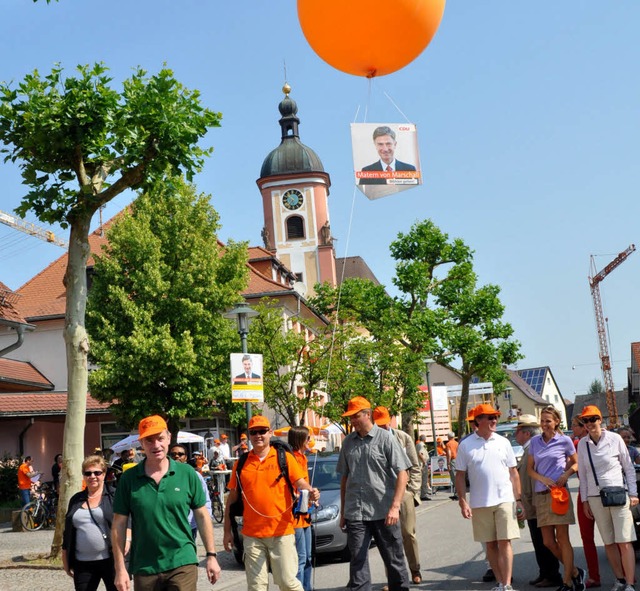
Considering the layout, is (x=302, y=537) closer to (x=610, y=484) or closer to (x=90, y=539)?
(x=90, y=539)

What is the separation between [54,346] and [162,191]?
3098cm

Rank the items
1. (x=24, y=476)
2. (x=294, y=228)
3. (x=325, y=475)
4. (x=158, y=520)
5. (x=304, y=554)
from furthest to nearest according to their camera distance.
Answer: (x=294, y=228) → (x=24, y=476) → (x=325, y=475) → (x=304, y=554) → (x=158, y=520)

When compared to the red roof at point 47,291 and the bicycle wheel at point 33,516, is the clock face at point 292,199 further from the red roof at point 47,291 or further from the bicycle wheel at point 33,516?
the bicycle wheel at point 33,516

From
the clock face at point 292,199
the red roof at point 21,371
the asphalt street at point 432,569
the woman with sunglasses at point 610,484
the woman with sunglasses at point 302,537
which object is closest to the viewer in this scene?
the woman with sunglasses at point 610,484

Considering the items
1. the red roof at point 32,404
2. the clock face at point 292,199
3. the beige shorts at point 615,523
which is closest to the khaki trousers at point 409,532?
the beige shorts at point 615,523

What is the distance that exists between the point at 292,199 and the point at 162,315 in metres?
39.1

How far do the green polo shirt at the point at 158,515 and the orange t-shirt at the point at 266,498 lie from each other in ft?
4.34

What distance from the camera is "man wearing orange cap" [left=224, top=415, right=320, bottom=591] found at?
25.1 ft

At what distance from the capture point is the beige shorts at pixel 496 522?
354 inches

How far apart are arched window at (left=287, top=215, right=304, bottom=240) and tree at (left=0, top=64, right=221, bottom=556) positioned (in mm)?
58379

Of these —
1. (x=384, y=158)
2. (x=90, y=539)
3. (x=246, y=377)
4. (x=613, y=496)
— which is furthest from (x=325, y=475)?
(x=90, y=539)

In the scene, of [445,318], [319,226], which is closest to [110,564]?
[445,318]

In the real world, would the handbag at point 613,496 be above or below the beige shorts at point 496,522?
above

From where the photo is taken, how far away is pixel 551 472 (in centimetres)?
980
